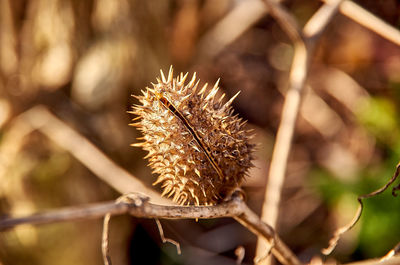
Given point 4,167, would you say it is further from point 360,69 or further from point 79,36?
point 360,69

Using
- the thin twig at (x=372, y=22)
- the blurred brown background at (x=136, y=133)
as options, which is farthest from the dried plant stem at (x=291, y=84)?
the blurred brown background at (x=136, y=133)

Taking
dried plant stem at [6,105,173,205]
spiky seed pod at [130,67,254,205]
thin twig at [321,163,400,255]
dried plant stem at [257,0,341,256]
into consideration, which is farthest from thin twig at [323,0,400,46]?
dried plant stem at [6,105,173,205]

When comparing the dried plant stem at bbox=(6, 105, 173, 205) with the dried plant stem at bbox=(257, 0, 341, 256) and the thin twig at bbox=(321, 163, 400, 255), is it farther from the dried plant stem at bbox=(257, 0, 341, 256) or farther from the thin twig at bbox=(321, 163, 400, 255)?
the thin twig at bbox=(321, 163, 400, 255)

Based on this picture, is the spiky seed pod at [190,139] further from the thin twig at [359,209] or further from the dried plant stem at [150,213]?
the thin twig at [359,209]

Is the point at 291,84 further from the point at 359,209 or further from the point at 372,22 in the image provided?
the point at 359,209

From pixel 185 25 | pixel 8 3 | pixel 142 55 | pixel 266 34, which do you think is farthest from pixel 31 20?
pixel 266 34

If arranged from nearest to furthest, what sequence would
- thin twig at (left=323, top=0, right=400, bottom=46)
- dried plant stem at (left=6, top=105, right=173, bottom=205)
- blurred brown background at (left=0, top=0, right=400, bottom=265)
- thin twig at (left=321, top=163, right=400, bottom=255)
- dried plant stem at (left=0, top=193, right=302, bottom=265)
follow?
dried plant stem at (left=0, top=193, right=302, bottom=265)
thin twig at (left=321, top=163, right=400, bottom=255)
thin twig at (left=323, top=0, right=400, bottom=46)
dried plant stem at (left=6, top=105, right=173, bottom=205)
blurred brown background at (left=0, top=0, right=400, bottom=265)
